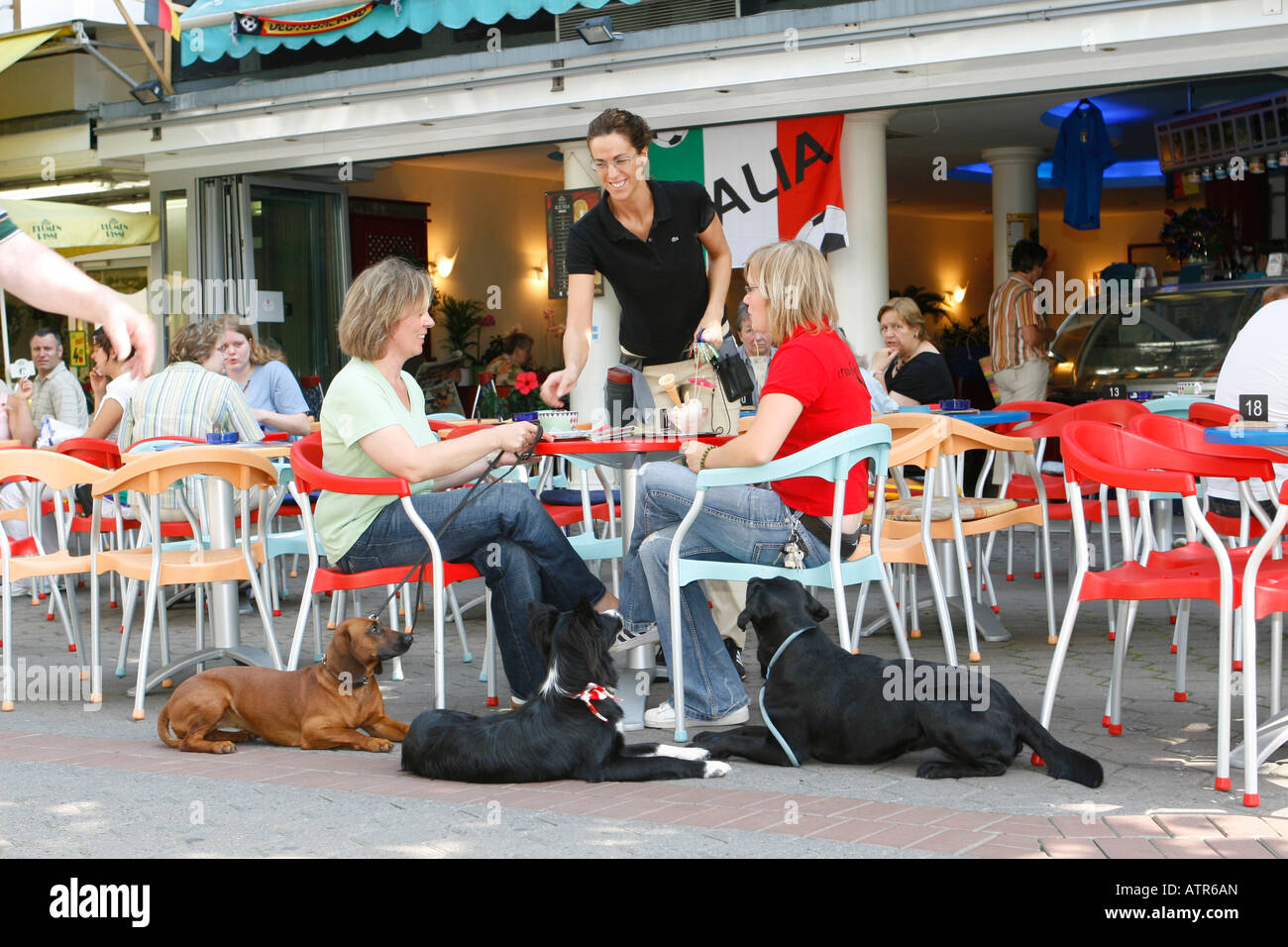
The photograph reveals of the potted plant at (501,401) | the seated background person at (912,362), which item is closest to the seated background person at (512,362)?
the potted plant at (501,401)

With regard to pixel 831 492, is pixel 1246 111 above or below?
above

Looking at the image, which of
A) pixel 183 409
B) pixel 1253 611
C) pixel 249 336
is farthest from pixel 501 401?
pixel 1253 611

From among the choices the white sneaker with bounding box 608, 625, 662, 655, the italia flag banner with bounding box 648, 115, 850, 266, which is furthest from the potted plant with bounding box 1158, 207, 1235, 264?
the white sneaker with bounding box 608, 625, 662, 655

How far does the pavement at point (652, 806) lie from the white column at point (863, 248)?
597 centimetres

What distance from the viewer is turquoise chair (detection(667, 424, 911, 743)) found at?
414 cm

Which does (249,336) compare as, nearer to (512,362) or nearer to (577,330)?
(577,330)

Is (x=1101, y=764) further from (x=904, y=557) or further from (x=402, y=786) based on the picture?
(x=402, y=786)

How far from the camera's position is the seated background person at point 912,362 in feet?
26.0

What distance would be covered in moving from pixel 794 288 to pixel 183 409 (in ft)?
10.9

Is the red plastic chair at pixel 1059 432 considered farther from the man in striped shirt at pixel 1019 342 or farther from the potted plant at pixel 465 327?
the potted plant at pixel 465 327

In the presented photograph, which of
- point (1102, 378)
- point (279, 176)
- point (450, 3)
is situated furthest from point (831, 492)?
point (279, 176)

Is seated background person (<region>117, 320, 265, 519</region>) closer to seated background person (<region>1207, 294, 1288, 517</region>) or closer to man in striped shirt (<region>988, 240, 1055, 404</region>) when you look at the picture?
seated background person (<region>1207, 294, 1288, 517</region>)

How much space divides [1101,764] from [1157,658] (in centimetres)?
179

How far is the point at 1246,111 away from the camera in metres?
11.3
